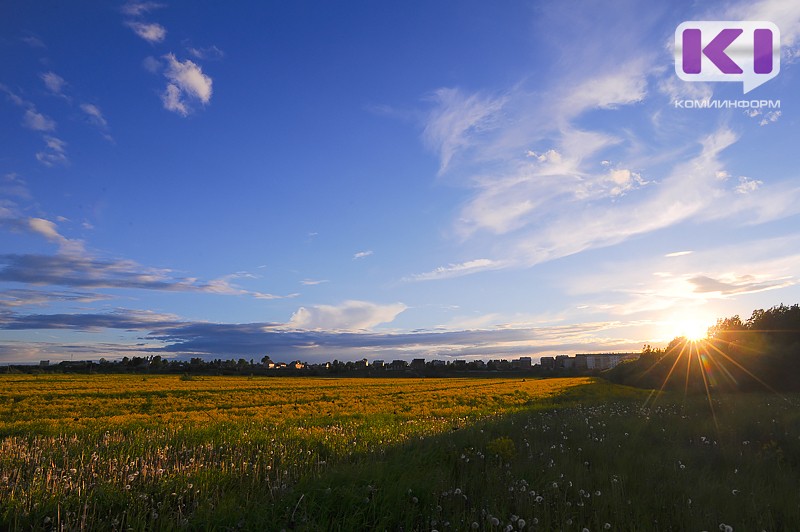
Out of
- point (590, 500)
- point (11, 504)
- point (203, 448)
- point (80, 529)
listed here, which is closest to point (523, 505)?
point (590, 500)

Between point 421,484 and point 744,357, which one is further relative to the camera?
point 744,357

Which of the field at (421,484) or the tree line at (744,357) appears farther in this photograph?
the tree line at (744,357)

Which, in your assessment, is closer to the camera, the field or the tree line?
the field

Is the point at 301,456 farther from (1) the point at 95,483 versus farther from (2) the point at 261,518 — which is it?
(2) the point at 261,518

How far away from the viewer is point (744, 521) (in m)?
5.33

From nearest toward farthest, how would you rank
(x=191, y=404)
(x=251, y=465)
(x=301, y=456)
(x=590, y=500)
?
(x=590, y=500)
(x=251, y=465)
(x=301, y=456)
(x=191, y=404)

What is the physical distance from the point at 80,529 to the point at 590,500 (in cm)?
582

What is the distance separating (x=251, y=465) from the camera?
7492 millimetres

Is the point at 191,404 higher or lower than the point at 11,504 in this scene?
lower

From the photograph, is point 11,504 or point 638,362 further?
point 638,362

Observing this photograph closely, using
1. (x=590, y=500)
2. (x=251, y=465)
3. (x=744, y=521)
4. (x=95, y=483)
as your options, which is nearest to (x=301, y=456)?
(x=251, y=465)

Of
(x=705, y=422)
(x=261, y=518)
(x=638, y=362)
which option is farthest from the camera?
(x=638, y=362)

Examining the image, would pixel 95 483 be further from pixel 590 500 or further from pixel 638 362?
pixel 638 362

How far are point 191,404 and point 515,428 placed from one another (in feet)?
93.2
